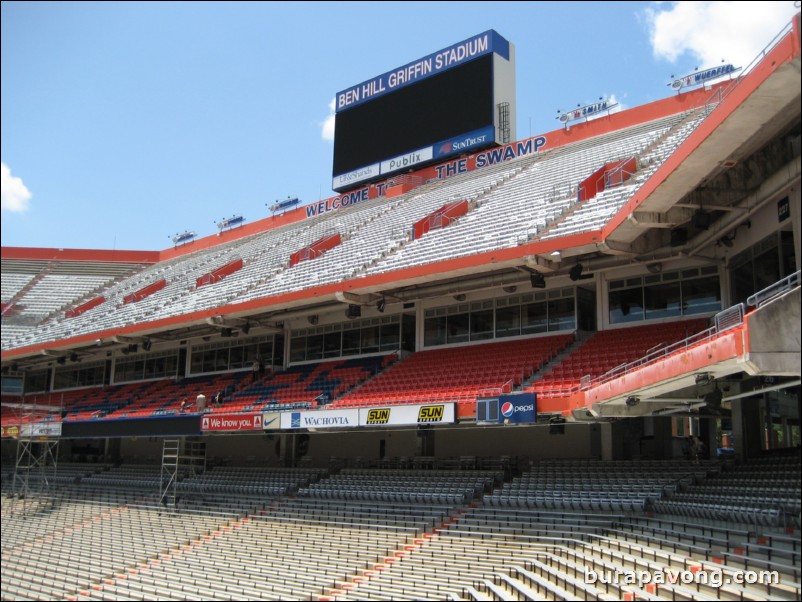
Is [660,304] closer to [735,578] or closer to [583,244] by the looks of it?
[583,244]

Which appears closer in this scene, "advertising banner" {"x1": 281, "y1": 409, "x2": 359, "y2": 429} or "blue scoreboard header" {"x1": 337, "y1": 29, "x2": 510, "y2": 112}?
"advertising banner" {"x1": 281, "y1": 409, "x2": 359, "y2": 429}

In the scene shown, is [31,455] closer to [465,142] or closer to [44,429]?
[44,429]

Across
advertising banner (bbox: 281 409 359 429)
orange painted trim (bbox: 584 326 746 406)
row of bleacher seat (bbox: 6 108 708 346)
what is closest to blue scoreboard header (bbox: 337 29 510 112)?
row of bleacher seat (bbox: 6 108 708 346)

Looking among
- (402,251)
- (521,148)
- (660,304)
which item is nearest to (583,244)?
(660,304)

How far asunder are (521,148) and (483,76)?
10.5 feet

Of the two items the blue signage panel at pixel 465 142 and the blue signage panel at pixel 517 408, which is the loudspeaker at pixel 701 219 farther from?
the blue signage panel at pixel 465 142

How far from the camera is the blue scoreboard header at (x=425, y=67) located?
30500 millimetres

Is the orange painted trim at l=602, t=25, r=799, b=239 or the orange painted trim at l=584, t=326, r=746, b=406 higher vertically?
the orange painted trim at l=602, t=25, r=799, b=239

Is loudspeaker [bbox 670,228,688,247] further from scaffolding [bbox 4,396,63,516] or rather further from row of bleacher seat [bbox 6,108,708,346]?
scaffolding [bbox 4,396,63,516]

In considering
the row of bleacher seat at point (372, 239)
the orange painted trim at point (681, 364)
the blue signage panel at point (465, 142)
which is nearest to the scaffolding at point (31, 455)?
the row of bleacher seat at point (372, 239)

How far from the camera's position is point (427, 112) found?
31891 mm

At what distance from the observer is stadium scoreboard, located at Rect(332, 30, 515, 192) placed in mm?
30188

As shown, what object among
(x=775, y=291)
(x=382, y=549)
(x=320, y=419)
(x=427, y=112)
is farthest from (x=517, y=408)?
(x=427, y=112)

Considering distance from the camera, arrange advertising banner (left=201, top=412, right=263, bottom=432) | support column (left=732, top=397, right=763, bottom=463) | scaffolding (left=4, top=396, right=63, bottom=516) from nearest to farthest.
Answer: support column (left=732, top=397, right=763, bottom=463)
advertising banner (left=201, top=412, right=263, bottom=432)
scaffolding (left=4, top=396, right=63, bottom=516)
